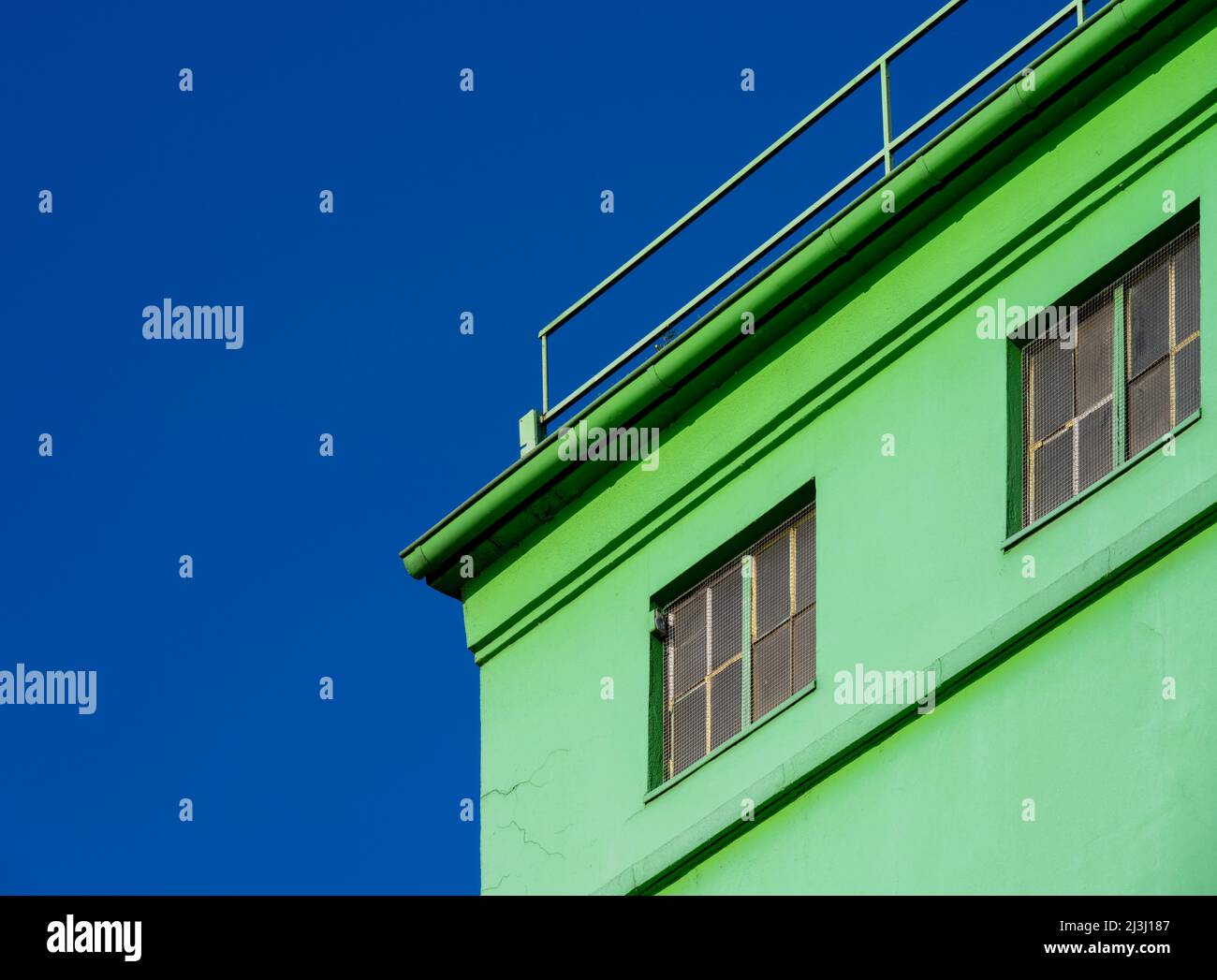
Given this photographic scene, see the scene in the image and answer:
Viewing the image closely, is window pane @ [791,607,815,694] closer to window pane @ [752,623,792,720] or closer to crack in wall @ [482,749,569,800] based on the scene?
Answer: window pane @ [752,623,792,720]

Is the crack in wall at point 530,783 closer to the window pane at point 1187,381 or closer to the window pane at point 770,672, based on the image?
the window pane at point 770,672

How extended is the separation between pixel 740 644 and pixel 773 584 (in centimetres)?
46

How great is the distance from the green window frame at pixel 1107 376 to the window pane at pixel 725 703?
2.52 meters

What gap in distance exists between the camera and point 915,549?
20359mm

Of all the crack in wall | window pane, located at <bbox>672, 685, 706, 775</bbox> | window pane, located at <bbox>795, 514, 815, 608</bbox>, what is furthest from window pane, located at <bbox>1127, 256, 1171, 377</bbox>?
the crack in wall

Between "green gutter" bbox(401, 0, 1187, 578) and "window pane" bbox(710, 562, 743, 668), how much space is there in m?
1.43

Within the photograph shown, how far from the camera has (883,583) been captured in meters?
20.5

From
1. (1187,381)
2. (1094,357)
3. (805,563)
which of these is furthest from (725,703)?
(1187,381)

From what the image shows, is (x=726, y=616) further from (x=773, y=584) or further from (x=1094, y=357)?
(x=1094, y=357)

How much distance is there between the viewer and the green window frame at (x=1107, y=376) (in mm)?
19016
